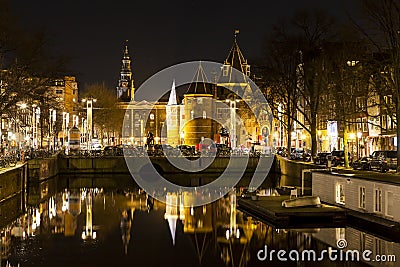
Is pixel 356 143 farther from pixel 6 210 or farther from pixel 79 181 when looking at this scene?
pixel 6 210

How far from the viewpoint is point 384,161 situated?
2356 inches

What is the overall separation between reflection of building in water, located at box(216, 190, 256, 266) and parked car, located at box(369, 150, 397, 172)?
14848 millimetres

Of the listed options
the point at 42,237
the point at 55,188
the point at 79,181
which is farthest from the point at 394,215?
the point at 79,181

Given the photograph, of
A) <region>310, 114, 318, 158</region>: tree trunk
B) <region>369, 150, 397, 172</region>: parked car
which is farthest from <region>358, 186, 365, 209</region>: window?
<region>310, 114, 318, 158</region>: tree trunk

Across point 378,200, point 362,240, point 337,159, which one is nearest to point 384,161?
point 337,159

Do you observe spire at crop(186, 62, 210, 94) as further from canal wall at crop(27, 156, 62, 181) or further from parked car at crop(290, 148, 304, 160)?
canal wall at crop(27, 156, 62, 181)

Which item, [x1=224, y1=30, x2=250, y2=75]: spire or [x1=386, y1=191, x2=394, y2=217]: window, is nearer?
[x1=386, y1=191, x2=394, y2=217]: window

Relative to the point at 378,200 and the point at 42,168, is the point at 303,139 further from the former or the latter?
the point at 378,200

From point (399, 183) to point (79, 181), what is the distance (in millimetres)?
48445

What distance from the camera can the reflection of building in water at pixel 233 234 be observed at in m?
28.7

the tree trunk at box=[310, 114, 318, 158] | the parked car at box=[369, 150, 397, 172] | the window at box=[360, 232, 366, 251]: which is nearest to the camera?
the window at box=[360, 232, 366, 251]

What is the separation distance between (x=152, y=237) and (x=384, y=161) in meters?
31.4

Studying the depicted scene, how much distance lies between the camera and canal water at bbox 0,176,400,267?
2805 cm

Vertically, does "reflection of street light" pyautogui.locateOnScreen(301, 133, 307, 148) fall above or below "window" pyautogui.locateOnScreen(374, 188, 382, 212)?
above
